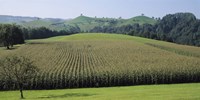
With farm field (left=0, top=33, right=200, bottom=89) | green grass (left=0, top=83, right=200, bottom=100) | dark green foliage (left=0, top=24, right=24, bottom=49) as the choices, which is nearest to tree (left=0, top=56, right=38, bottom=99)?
green grass (left=0, top=83, right=200, bottom=100)

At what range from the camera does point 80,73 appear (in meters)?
54.2

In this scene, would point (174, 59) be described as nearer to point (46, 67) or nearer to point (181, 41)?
point (46, 67)

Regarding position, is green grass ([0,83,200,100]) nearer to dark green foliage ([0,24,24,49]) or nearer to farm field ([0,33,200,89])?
farm field ([0,33,200,89])

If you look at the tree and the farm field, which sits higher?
the tree

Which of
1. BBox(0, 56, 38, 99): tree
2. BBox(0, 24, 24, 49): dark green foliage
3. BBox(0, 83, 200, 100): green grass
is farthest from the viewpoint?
BBox(0, 24, 24, 49): dark green foliage

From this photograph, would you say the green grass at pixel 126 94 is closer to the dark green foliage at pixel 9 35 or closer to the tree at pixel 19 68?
the tree at pixel 19 68

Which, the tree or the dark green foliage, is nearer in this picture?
the tree

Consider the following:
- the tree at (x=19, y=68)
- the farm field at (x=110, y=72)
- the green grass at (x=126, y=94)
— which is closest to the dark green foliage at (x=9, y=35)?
the farm field at (x=110, y=72)

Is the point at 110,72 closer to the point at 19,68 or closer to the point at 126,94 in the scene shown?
the point at 19,68

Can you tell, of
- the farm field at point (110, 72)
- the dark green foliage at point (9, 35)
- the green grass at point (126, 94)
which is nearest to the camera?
the green grass at point (126, 94)

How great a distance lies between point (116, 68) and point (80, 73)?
280 inches

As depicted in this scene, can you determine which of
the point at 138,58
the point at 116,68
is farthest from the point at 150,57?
the point at 116,68

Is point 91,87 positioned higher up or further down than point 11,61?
further down

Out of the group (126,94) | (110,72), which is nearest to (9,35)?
(110,72)
